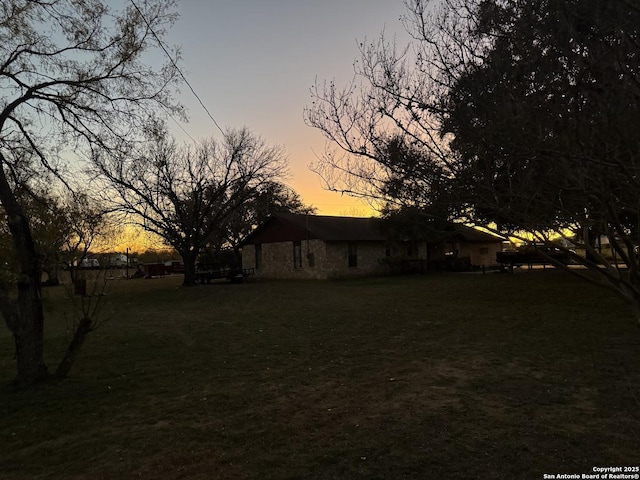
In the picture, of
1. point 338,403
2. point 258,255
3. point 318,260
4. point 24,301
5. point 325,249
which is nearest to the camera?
point 338,403

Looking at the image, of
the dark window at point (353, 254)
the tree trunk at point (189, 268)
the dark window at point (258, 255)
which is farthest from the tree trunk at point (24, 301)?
the dark window at point (258, 255)

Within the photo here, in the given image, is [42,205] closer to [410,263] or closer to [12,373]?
[12,373]

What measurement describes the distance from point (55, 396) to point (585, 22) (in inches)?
263

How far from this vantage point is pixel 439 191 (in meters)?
3.72

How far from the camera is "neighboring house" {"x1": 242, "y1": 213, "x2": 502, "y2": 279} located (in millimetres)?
28953

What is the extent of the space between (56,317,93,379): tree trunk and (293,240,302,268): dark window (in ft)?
77.8

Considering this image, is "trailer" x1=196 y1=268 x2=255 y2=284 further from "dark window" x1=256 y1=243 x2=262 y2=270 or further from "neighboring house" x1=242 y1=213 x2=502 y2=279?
"dark window" x1=256 y1=243 x2=262 y2=270

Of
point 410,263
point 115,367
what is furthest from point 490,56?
point 410,263

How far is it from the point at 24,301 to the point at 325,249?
22.9m

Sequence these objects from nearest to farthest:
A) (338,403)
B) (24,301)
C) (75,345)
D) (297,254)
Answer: (338,403) → (24,301) → (75,345) → (297,254)

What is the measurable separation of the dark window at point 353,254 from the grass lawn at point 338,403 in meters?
19.4

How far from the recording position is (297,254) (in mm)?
30234

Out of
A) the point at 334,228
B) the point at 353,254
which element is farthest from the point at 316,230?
the point at 353,254

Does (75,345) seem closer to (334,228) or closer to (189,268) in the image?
(189,268)
